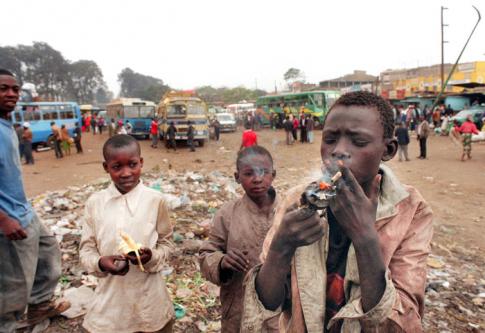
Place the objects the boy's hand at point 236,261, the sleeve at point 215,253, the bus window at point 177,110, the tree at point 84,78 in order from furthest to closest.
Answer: the tree at point 84,78 → the bus window at point 177,110 → the sleeve at point 215,253 → the boy's hand at point 236,261

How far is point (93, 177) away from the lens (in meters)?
10.9

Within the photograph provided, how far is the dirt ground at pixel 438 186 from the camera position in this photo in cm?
343

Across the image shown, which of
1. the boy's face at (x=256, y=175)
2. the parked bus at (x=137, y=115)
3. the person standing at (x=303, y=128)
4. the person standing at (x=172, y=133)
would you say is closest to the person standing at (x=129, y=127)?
the parked bus at (x=137, y=115)

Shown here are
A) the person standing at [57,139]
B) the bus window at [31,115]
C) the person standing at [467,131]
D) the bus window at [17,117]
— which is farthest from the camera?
the bus window at [31,115]

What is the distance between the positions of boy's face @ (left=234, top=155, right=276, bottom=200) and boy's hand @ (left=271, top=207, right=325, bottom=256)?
101 centimetres

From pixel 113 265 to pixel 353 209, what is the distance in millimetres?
1353

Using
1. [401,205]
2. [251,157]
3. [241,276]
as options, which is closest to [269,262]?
[401,205]

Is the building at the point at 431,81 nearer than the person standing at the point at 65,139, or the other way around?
the person standing at the point at 65,139

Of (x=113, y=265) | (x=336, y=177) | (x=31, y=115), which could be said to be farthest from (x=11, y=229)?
(x=31, y=115)

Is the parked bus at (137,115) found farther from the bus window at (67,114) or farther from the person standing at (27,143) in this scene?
the person standing at (27,143)

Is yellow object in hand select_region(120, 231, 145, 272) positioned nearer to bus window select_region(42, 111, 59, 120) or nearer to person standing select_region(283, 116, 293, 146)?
person standing select_region(283, 116, 293, 146)

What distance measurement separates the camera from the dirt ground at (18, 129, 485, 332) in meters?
3.43

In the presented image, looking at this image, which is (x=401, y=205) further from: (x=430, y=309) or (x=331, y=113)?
(x=430, y=309)

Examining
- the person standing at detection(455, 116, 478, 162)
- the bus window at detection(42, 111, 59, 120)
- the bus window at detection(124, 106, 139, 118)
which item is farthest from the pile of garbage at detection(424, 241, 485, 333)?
the bus window at detection(124, 106, 139, 118)
